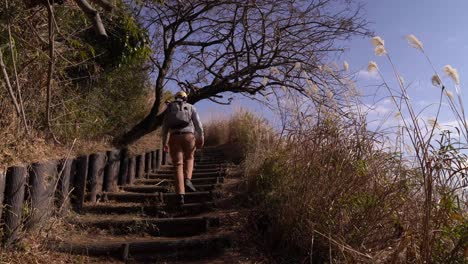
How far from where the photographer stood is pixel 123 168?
7.38 m

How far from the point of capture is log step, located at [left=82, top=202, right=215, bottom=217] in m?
5.86

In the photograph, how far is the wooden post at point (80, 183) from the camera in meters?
5.56

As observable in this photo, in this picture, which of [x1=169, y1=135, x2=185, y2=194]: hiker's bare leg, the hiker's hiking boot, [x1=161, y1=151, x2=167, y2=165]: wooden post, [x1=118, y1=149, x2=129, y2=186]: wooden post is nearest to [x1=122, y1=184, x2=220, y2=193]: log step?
[x1=118, y1=149, x2=129, y2=186]: wooden post

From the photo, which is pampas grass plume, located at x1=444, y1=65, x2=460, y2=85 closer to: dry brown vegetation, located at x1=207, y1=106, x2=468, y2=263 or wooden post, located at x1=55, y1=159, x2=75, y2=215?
dry brown vegetation, located at x1=207, y1=106, x2=468, y2=263

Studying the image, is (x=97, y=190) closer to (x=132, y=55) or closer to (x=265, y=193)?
(x=265, y=193)

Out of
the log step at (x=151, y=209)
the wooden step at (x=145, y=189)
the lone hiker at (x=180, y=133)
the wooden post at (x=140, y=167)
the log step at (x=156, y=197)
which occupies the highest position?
the lone hiker at (x=180, y=133)

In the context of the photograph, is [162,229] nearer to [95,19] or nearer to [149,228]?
[149,228]

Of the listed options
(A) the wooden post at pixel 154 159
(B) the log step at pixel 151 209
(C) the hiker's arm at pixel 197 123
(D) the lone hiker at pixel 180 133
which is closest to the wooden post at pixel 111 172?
(B) the log step at pixel 151 209

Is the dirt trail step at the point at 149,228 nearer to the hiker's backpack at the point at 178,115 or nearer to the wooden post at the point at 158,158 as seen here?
the hiker's backpack at the point at 178,115

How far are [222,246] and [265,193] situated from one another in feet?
3.54

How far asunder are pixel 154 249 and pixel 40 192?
1.18 m

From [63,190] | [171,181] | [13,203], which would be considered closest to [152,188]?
[171,181]

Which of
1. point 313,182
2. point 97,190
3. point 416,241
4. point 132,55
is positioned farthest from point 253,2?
point 416,241

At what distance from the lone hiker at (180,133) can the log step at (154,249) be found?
5.10ft
